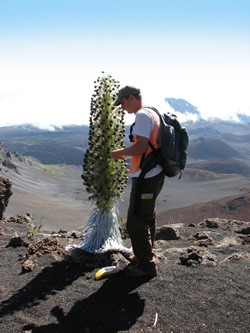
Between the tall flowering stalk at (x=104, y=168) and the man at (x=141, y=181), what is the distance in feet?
1.98

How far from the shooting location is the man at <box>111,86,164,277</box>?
3.17 meters

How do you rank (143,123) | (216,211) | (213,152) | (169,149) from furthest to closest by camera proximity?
(213,152) < (216,211) < (169,149) < (143,123)

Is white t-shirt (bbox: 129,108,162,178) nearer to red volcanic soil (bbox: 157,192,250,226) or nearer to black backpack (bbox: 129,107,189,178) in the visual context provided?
black backpack (bbox: 129,107,189,178)

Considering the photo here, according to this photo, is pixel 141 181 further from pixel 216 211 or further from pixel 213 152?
pixel 213 152

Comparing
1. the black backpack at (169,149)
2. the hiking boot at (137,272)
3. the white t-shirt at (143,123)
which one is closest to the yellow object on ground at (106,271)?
the hiking boot at (137,272)

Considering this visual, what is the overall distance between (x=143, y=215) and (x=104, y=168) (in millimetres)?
949

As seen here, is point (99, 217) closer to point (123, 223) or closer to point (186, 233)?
point (123, 223)

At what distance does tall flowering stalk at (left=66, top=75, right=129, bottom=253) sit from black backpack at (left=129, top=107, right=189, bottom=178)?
0.78 m

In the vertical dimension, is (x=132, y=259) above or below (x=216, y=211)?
above

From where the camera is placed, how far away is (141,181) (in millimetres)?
3352

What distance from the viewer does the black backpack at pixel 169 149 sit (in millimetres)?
3275

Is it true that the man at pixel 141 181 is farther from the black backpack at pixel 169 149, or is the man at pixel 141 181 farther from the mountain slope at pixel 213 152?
the mountain slope at pixel 213 152

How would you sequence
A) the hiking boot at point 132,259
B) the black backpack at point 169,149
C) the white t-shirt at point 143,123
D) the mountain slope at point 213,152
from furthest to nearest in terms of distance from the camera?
the mountain slope at point 213,152
the hiking boot at point 132,259
the black backpack at point 169,149
the white t-shirt at point 143,123

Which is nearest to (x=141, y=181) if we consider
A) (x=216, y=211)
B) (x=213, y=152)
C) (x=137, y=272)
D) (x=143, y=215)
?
(x=143, y=215)
